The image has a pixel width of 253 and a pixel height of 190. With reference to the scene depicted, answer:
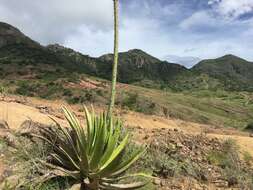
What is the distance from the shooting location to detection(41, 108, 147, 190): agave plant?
554 cm

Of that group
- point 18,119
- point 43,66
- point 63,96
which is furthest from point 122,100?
point 18,119

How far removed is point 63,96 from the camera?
27.5m

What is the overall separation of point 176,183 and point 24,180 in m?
3.72

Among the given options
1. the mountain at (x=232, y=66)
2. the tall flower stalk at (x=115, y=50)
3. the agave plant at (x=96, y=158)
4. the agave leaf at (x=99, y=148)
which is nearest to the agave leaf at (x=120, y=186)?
the agave plant at (x=96, y=158)

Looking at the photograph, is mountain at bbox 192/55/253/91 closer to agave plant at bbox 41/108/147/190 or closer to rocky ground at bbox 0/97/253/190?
rocky ground at bbox 0/97/253/190

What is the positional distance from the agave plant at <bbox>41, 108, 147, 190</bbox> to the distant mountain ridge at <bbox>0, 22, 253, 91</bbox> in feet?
104

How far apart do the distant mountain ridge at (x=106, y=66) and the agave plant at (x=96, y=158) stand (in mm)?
31596

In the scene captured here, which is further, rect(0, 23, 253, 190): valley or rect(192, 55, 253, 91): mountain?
rect(192, 55, 253, 91): mountain

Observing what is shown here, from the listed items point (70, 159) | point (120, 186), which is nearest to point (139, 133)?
point (70, 159)

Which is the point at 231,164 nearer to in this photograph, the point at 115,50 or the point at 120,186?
the point at 120,186

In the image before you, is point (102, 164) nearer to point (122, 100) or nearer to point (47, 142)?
point (47, 142)

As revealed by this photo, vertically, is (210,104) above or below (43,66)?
below

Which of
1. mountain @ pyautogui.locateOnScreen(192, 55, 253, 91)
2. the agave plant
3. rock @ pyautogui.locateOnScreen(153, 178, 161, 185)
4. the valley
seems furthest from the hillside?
mountain @ pyautogui.locateOnScreen(192, 55, 253, 91)

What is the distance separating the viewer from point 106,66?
79.4 m
